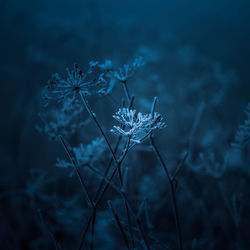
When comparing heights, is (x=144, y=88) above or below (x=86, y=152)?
above

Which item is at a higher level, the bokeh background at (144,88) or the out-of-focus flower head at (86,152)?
the bokeh background at (144,88)

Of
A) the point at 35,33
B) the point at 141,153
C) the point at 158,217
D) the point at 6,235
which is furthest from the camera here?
the point at 35,33

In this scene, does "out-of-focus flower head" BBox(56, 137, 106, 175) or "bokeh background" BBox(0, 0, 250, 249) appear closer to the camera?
"out-of-focus flower head" BBox(56, 137, 106, 175)

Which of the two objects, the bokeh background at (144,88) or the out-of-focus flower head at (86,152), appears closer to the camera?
the out-of-focus flower head at (86,152)

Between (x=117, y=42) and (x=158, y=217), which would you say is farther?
(x=117, y=42)

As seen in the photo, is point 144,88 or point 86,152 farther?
point 144,88

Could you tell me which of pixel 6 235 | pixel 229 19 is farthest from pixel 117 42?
pixel 6 235

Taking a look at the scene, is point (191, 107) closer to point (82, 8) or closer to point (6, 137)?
point (82, 8)

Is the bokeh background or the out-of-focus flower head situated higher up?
the bokeh background
